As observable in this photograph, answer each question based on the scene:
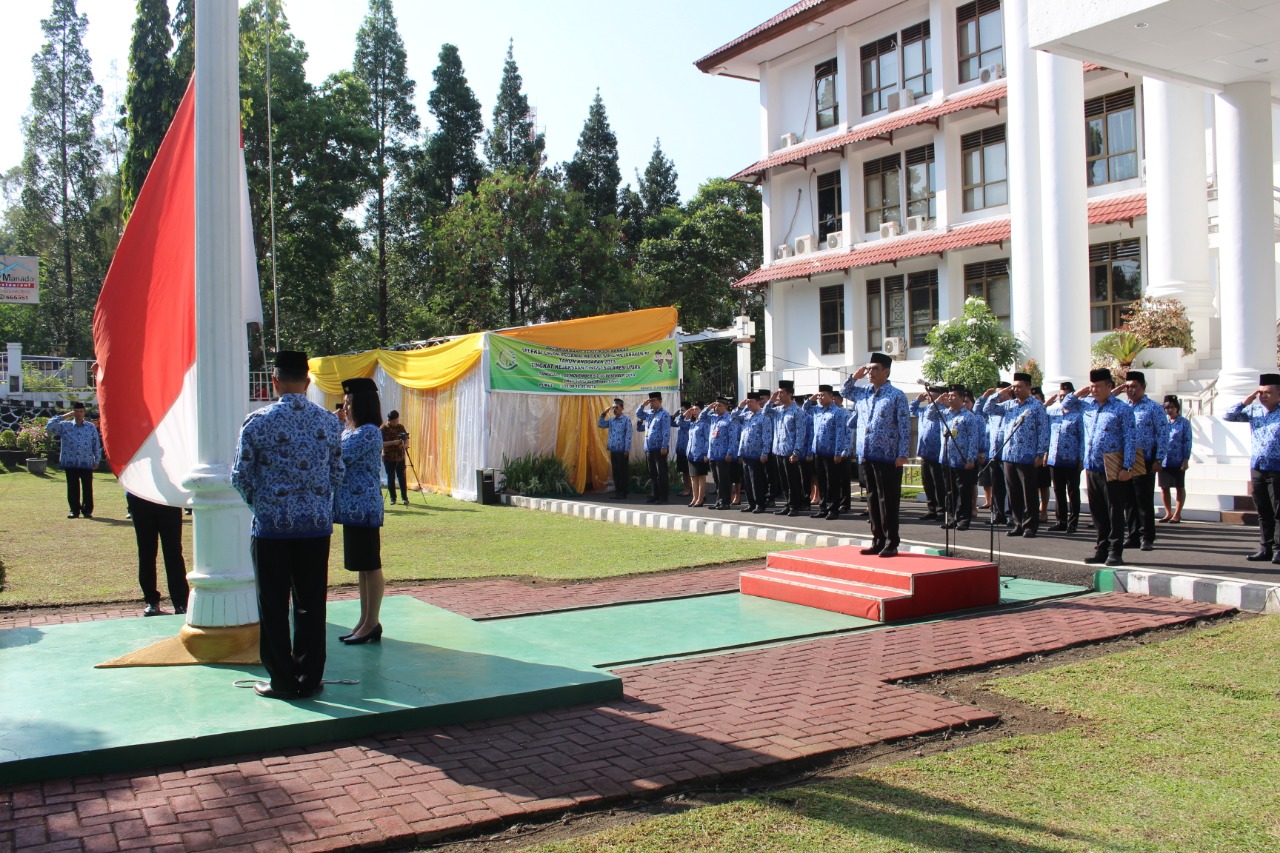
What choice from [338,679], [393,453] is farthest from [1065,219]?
[338,679]

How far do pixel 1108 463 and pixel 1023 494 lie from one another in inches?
107

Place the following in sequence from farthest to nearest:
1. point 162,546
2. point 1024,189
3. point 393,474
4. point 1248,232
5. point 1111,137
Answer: point 1111,137
point 1024,189
point 393,474
point 1248,232
point 162,546

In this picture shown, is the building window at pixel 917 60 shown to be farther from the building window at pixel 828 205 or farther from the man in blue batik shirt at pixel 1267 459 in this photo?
the man in blue batik shirt at pixel 1267 459

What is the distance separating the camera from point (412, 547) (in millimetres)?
12180

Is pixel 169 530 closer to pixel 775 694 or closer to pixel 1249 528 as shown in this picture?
pixel 775 694

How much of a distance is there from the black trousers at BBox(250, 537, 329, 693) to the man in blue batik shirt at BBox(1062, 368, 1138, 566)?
7.19 m

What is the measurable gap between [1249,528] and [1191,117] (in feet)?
30.1

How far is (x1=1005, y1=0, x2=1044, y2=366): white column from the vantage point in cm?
1989

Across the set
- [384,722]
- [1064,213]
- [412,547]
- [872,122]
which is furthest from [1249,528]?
[872,122]

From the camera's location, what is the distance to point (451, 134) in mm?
39219

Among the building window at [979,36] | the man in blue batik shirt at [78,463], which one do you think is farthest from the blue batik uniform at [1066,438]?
the man in blue batik shirt at [78,463]

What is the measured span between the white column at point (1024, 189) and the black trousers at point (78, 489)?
17854 millimetres

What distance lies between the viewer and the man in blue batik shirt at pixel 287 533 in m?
5.11

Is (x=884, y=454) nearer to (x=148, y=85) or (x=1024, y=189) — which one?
(x=1024, y=189)
